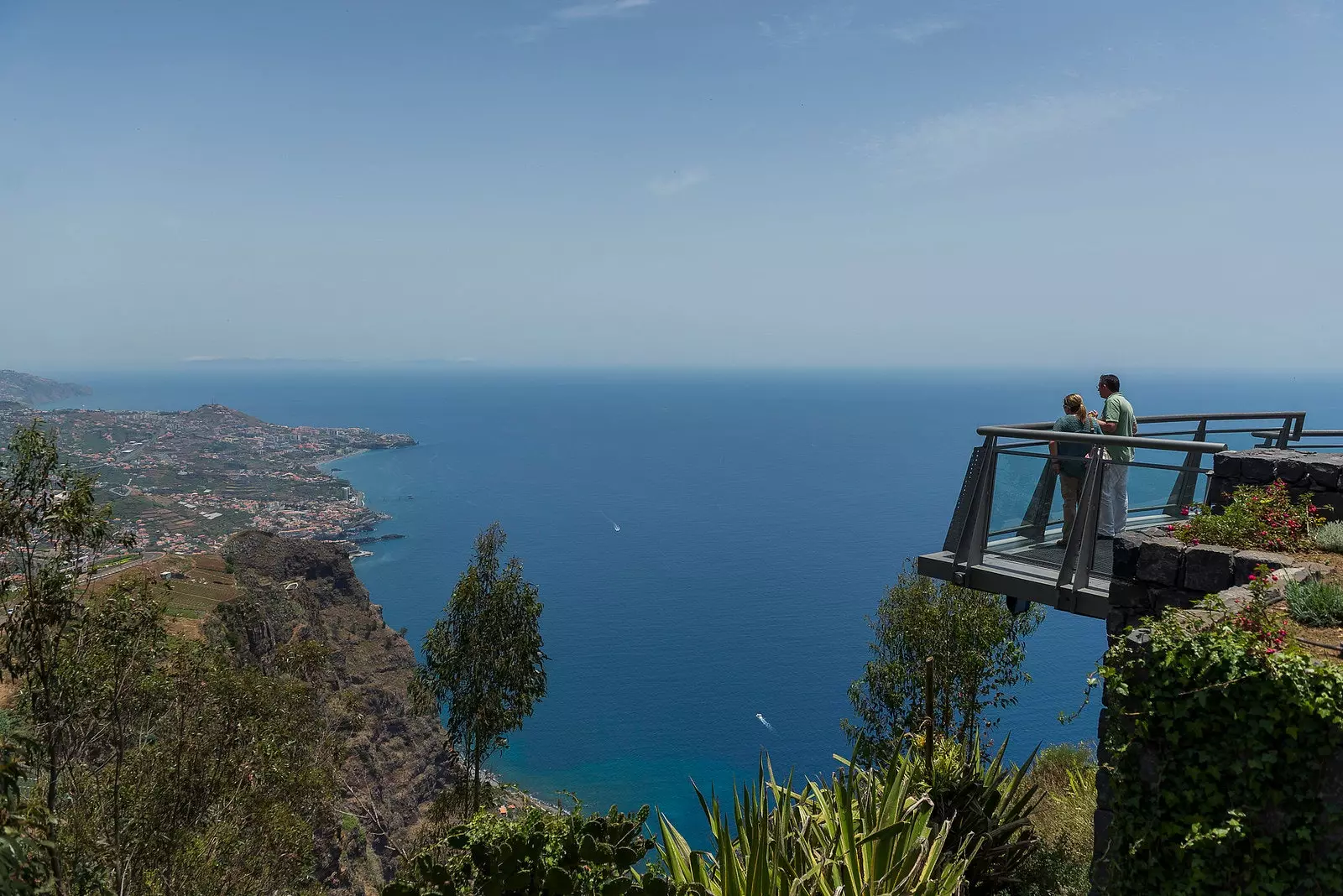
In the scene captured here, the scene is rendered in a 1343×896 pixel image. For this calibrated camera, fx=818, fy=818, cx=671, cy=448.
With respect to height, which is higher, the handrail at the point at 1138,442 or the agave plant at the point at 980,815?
the handrail at the point at 1138,442

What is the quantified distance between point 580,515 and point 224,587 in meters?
67.9

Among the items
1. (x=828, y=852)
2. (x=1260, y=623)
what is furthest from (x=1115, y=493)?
(x=828, y=852)

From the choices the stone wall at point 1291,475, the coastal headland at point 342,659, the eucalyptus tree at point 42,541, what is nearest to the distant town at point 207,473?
the coastal headland at point 342,659

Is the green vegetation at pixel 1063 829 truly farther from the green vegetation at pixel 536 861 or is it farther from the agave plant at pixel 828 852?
the green vegetation at pixel 536 861

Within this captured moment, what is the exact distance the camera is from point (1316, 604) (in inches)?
181

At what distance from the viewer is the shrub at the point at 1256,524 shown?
5.59 m

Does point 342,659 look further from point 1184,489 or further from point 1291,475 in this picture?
point 1291,475

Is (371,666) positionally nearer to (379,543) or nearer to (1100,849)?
(1100,849)

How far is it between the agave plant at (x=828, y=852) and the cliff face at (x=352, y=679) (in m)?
17.2

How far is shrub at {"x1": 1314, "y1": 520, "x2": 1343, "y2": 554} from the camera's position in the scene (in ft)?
18.5

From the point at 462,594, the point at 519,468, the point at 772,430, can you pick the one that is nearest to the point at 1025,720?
the point at 462,594

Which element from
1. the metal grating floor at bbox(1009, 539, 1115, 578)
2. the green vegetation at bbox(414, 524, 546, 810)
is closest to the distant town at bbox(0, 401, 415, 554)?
the green vegetation at bbox(414, 524, 546, 810)

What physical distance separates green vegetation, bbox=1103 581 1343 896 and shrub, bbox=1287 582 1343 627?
546 millimetres

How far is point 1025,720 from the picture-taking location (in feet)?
157
